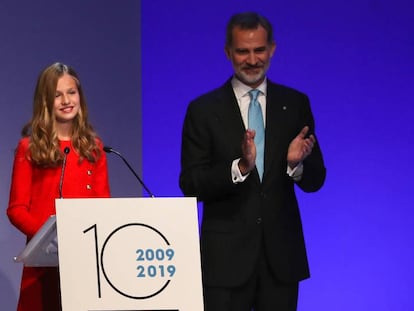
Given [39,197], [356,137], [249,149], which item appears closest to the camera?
[249,149]

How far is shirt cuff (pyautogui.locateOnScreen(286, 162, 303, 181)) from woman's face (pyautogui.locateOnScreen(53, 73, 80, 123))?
2.92ft

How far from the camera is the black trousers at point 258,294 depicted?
3.15m

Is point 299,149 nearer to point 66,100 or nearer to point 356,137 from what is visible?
point 66,100

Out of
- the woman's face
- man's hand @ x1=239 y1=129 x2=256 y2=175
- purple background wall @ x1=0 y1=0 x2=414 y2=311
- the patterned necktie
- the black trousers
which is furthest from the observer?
purple background wall @ x1=0 y1=0 x2=414 y2=311

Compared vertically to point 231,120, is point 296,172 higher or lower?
lower

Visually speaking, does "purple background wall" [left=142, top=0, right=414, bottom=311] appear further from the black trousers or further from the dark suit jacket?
the black trousers

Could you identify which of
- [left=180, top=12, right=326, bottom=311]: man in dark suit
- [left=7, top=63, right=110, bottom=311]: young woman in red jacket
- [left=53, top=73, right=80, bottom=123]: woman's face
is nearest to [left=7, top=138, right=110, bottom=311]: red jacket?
[left=7, top=63, right=110, bottom=311]: young woman in red jacket

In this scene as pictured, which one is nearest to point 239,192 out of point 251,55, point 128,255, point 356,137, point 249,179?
point 249,179

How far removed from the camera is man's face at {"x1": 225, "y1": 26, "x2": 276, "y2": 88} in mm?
3285

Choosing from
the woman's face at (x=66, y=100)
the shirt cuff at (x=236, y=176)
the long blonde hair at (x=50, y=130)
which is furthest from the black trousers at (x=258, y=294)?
the woman's face at (x=66, y=100)

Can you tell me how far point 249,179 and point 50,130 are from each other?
813 millimetres

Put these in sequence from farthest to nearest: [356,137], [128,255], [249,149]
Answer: [356,137] < [249,149] < [128,255]

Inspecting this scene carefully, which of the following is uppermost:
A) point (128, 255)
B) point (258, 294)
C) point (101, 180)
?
point (101, 180)

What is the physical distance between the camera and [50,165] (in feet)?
10.9
